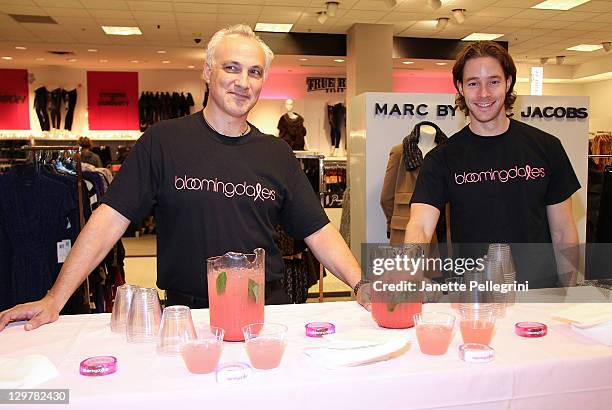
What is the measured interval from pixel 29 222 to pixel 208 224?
5.48 ft

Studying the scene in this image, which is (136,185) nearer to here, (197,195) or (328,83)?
(197,195)

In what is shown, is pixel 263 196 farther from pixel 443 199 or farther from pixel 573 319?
pixel 573 319

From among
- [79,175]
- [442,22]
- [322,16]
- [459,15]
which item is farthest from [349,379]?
[442,22]

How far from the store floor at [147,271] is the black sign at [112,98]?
5104 millimetres

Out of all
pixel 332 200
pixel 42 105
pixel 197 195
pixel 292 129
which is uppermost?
pixel 42 105

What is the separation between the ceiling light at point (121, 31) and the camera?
9.62 m

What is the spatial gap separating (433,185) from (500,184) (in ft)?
0.81

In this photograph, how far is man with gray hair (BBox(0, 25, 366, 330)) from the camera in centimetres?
191

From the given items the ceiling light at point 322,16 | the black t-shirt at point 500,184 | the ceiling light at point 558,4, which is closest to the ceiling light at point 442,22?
the ceiling light at point 558,4

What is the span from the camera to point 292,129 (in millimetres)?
12227

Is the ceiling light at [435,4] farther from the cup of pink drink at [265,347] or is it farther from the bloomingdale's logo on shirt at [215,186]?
the cup of pink drink at [265,347]

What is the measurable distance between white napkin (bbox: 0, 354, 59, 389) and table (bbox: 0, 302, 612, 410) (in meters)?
0.03

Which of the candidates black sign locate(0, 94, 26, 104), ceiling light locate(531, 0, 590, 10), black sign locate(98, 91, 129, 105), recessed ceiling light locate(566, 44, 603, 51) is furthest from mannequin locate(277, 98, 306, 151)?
black sign locate(0, 94, 26, 104)

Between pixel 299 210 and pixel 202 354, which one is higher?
pixel 299 210
